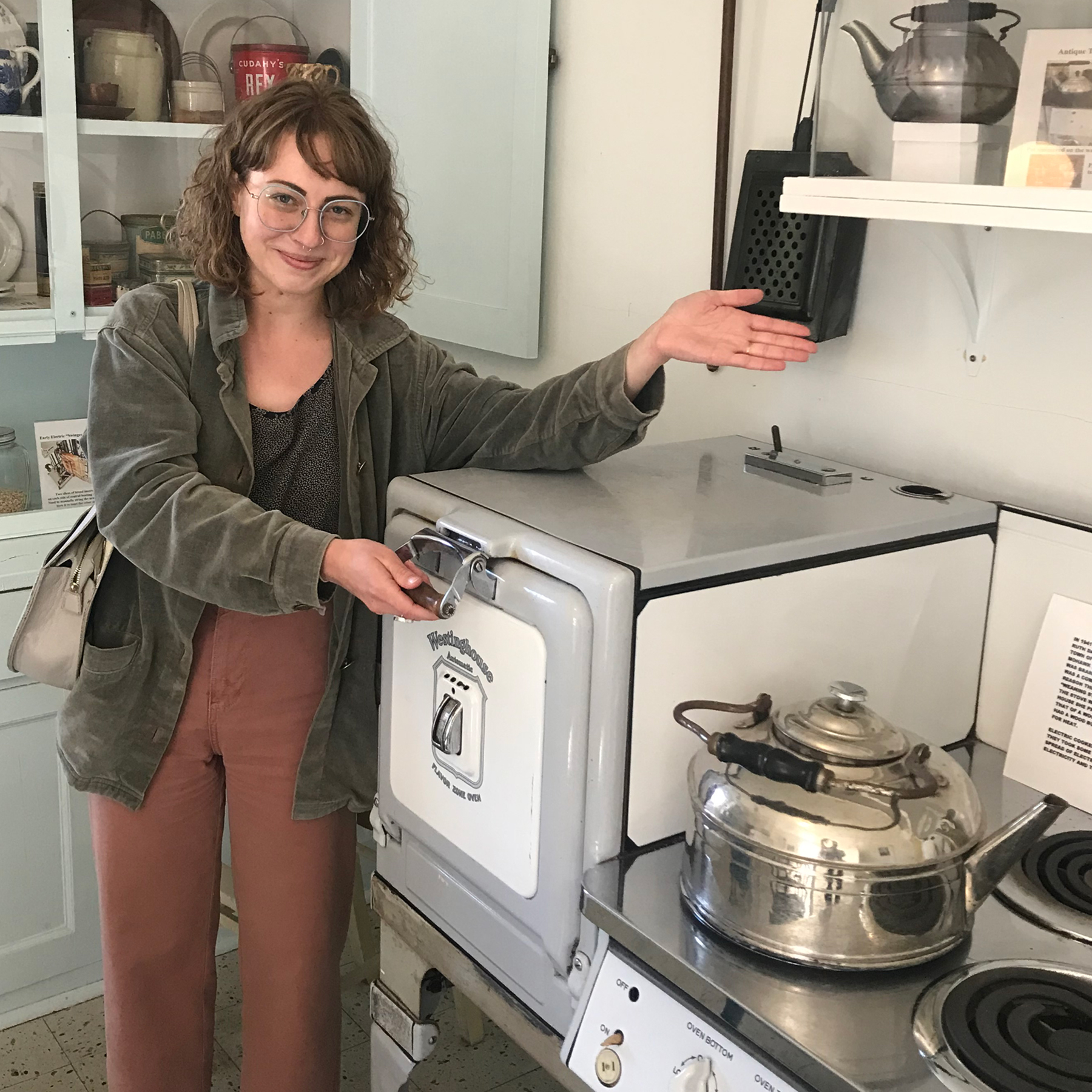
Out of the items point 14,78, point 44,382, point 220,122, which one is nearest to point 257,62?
point 220,122

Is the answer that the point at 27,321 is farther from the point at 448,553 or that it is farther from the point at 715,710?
the point at 715,710

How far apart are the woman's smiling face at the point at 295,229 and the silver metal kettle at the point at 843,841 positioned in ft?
2.51

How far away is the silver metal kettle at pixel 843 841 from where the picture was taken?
38.6 inches

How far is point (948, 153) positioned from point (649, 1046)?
878 mm

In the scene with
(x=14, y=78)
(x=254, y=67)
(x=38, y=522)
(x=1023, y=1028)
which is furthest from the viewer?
(x=254, y=67)

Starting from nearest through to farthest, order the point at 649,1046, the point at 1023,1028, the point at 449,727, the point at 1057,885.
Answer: the point at 1023,1028
the point at 649,1046
the point at 1057,885
the point at 449,727

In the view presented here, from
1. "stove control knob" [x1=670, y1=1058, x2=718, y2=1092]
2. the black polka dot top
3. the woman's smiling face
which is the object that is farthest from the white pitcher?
"stove control knob" [x1=670, y1=1058, x2=718, y2=1092]

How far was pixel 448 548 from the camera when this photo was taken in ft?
4.04

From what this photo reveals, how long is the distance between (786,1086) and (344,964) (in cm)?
165

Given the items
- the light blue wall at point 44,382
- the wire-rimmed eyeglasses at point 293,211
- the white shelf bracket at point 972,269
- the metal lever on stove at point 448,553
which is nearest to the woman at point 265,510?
the wire-rimmed eyeglasses at point 293,211

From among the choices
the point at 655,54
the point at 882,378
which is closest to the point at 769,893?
the point at 882,378

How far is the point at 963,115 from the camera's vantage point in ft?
3.92

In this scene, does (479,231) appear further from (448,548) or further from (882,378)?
(448,548)

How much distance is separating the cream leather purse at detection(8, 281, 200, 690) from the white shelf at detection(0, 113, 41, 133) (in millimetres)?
749
